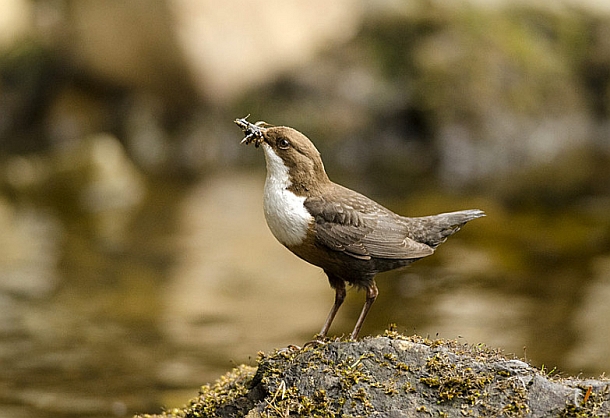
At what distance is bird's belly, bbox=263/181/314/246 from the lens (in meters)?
4.38

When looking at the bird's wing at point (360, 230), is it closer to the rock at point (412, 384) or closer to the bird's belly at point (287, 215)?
the bird's belly at point (287, 215)

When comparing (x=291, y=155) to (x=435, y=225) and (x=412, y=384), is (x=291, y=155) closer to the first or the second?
(x=435, y=225)

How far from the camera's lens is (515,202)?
15.6 meters

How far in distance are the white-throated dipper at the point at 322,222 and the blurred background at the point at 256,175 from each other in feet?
11.5

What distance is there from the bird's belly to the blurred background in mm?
3540

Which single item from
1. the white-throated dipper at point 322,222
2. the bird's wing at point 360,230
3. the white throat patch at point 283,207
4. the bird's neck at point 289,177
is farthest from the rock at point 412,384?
the bird's neck at point 289,177

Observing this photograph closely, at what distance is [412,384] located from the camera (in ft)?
13.2

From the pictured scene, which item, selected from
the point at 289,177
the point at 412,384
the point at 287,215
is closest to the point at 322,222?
the point at 287,215

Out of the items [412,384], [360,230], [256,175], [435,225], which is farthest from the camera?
[256,175]

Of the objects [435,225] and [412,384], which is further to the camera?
[435,225]

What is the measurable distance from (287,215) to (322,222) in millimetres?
182

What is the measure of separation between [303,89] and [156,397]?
1350 cm

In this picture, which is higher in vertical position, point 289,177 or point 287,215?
point 289,177

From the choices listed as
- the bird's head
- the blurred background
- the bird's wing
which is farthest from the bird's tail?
the blurred background
